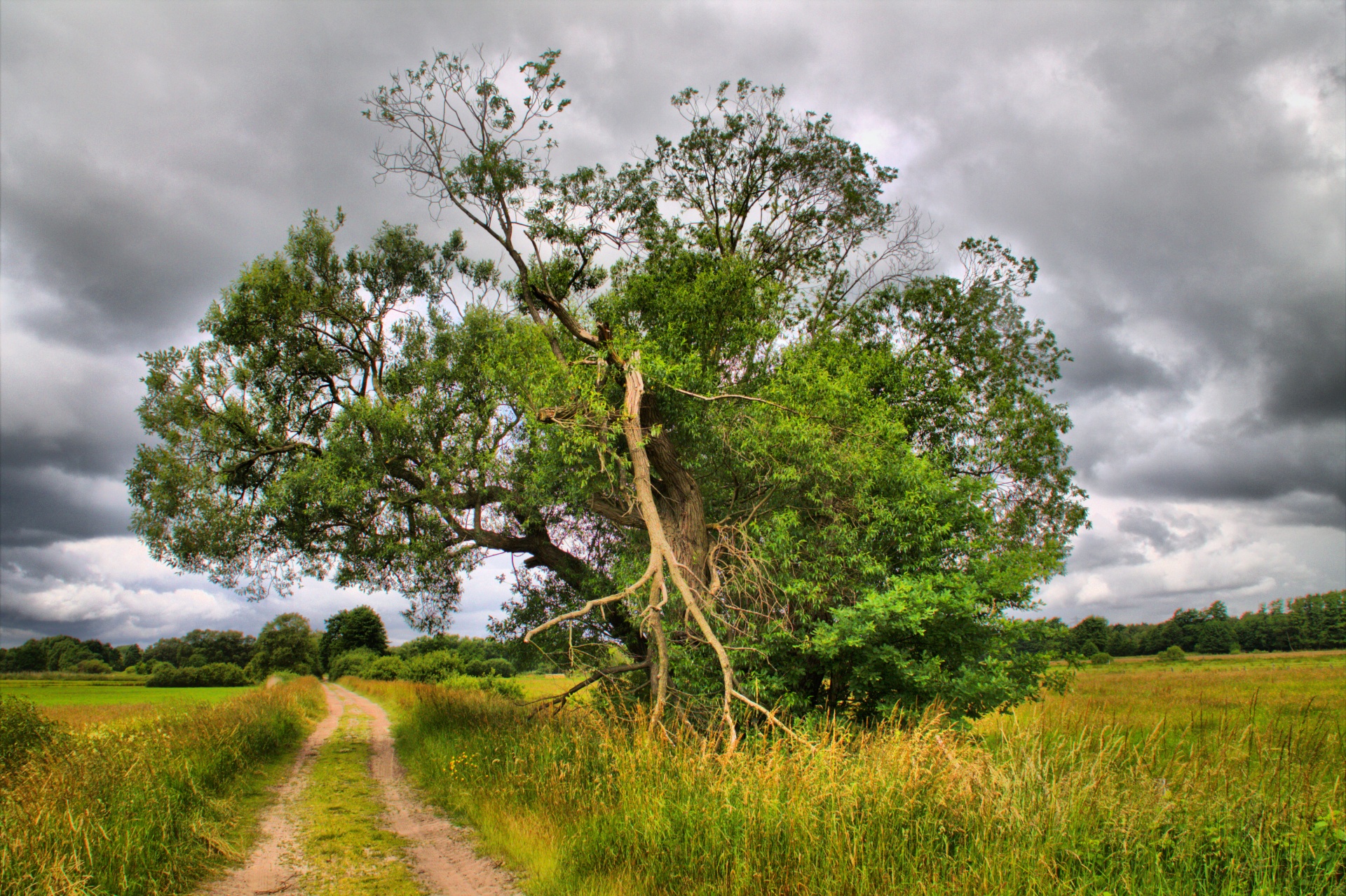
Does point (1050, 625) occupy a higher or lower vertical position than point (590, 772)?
higher

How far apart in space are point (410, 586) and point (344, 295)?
7305mm

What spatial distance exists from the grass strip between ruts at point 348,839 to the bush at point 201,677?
45890 millimetres

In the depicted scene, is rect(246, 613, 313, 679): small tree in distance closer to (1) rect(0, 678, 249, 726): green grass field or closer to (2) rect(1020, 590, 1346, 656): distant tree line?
(1) rect(0, 678, 249, 726): green grass field

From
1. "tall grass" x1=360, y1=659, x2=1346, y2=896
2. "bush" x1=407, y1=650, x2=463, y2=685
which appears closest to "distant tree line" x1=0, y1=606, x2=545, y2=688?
"bush" x1=407, y1=650, x2=463, y2=685

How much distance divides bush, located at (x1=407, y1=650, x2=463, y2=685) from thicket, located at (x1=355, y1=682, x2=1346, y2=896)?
40.4 m

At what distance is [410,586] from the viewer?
16.0 m

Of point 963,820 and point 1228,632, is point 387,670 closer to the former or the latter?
point 963,820

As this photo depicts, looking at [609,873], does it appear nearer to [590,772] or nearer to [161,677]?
[590,772]

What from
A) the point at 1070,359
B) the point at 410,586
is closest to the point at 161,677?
the point at 410,586

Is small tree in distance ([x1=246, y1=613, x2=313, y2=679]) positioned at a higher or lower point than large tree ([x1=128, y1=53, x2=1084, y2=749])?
lower

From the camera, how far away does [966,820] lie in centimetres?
475

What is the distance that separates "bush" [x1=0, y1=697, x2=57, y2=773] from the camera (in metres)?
8.33

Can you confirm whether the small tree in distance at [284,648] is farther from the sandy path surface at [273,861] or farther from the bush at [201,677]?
the sandy path surface at [273,861]

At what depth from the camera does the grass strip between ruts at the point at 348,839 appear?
6.12 m
